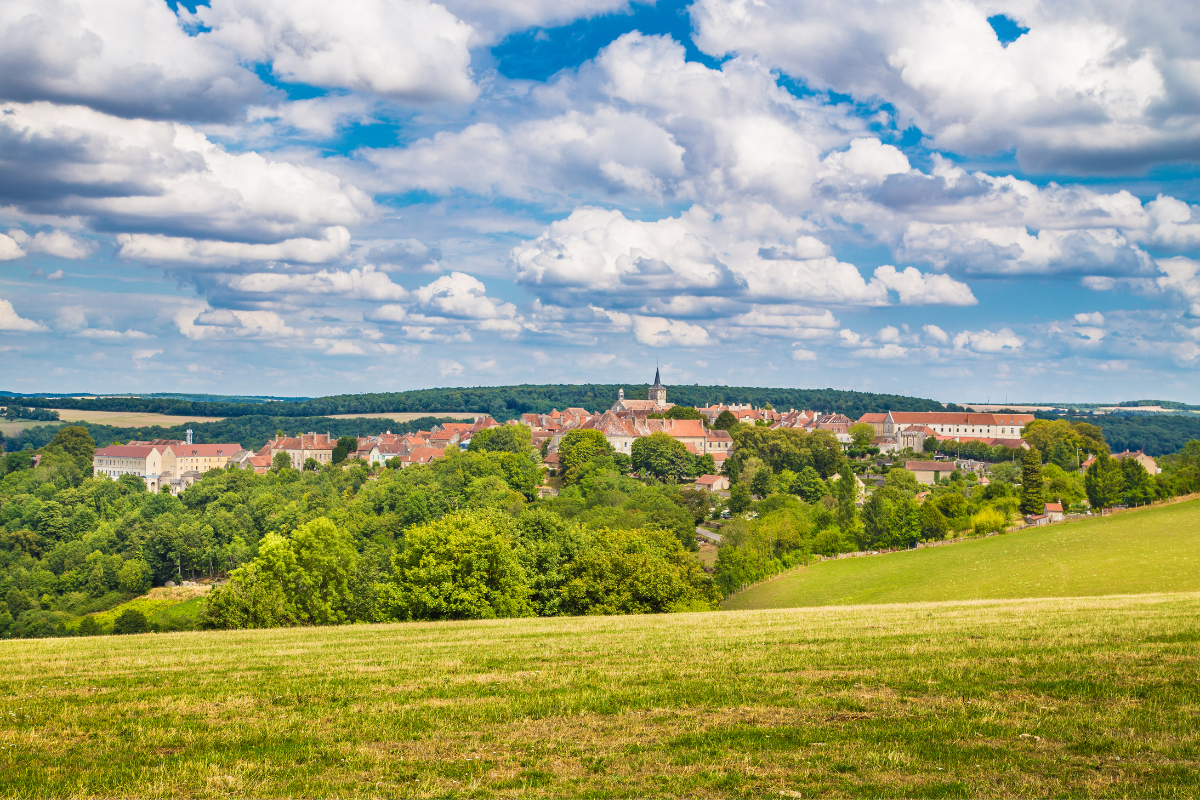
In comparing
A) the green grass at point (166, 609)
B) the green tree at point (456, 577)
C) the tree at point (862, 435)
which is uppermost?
the tree at point (862, 435)

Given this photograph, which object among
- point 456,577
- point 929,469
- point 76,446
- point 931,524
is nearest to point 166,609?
point 456,577

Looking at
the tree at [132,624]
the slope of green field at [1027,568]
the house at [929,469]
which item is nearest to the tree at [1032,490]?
the slope of green field at [1027,568]

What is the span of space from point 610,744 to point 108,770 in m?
5.51

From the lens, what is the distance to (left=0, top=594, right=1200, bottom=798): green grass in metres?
8.75

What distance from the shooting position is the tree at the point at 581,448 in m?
130

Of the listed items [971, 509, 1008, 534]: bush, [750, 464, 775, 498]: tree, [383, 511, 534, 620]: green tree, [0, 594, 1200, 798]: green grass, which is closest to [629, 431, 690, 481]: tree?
[750, 464, 775, 498]: tree

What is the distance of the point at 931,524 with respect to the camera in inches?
3349

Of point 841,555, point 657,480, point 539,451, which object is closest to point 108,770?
point 841,555

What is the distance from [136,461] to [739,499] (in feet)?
448

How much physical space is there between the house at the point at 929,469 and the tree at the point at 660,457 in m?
36.1

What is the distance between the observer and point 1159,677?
11812 mm

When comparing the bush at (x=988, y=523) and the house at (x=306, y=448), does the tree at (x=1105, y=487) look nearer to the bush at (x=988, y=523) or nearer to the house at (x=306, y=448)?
the bush at (x=988, y=523)

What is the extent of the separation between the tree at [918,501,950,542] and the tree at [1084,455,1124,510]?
69.4 feet

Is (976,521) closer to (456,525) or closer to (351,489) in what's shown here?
(456,525)
